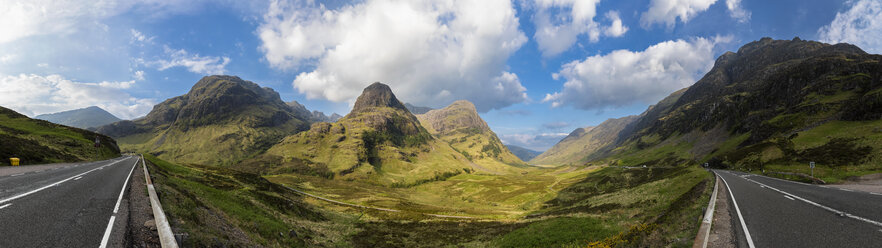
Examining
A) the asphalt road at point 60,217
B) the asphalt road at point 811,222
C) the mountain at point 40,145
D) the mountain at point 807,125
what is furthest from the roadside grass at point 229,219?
the mountain at point 807,125

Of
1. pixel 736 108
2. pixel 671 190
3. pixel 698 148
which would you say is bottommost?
pixel 671 190

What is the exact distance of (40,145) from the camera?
56.2 metres

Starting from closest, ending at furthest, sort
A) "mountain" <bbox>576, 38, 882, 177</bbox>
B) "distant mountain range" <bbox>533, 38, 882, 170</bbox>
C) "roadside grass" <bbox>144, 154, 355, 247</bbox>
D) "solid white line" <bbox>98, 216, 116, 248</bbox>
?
"solid white line" <bbox>98, 216, 116, 248</bbox>, "roadside grass" <bbox>144, 154, 355, 247</bbox>, "mountain" <bbox>576, 38, 882, 177</bbox>, "distant mountain range" <bbox>533, 38, 882, 170</bbox>

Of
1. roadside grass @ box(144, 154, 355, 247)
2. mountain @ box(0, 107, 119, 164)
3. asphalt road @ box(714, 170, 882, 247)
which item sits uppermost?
mountain @ box(0, 107, 119, 164)

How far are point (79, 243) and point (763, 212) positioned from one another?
1238 inches

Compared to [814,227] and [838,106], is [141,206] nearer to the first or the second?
[814,227]

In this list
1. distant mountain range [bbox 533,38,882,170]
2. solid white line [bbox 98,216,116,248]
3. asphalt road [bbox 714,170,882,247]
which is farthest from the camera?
distant mountain range [bbox 533,38,882,170]

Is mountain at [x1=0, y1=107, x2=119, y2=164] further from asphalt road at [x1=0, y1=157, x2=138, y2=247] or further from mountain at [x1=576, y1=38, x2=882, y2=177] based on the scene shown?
mountain at [x1=576, y1=38, x2=882, y2=177]

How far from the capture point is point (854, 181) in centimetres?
3812

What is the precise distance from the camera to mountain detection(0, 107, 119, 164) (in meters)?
43.2

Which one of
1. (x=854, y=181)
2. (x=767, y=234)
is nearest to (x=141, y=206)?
(x=767, y=234)

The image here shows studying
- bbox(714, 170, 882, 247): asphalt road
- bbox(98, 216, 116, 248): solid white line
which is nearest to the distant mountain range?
bbox(714, 170, 882, 247): asphalt road

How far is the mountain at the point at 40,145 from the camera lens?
43.2 meters

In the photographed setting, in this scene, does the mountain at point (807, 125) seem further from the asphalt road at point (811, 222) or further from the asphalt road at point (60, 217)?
the asphalt road at point (60, 217)
